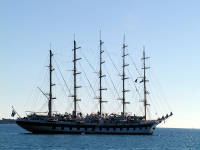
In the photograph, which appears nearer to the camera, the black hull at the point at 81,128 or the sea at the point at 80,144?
the sea at the point at 80,144

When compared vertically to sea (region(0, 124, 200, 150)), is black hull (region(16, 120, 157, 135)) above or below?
above

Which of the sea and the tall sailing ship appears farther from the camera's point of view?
the tall sailing ship

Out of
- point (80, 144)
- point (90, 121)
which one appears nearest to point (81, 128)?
point (90, 121)

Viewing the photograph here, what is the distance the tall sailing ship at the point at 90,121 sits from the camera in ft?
342

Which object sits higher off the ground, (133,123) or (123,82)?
Answer: (123,82)

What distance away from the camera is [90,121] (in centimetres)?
11019

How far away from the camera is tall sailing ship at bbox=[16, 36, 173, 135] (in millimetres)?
104250

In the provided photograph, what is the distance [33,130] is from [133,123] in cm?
2580

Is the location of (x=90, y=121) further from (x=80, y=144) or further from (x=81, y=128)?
(x=80, y=144)

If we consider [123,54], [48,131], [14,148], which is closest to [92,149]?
[14,148]

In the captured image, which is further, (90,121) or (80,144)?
(90,121)

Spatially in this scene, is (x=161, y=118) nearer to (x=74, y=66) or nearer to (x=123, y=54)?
(x=123, y=54)

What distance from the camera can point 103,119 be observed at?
112 metres

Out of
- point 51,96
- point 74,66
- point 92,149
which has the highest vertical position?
point 74,66
